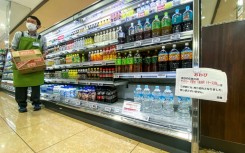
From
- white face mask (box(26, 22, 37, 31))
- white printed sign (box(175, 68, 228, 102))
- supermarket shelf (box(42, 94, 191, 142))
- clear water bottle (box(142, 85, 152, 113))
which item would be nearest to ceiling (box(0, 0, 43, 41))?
white face mask (box(26, 22, 37, 31))

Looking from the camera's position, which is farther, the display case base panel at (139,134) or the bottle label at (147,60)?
the bottle label at (147,60)

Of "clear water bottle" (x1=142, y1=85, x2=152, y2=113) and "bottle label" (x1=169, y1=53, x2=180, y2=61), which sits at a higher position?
"bottle label" (x1=169, y1=53, x2=180, y2=61)

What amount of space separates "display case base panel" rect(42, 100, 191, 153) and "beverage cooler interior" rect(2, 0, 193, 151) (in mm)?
65

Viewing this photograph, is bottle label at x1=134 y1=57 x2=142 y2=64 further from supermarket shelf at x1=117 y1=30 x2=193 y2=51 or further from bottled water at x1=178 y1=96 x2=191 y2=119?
bottled water at x1=178 y1=96 x2=191 y2=119

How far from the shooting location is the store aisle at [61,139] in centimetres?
131

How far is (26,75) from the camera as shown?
8.17 ft

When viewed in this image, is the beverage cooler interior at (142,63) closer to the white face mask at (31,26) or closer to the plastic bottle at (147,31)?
the plastic bottle at (147,31)

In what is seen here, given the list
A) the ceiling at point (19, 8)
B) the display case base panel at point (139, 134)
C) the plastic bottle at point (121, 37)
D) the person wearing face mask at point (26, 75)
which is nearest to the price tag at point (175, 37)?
the plastic bottle at point (121, 37)

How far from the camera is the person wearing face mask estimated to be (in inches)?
97.2

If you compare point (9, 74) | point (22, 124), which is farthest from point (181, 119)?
point (9, 74)

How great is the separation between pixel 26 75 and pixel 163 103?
239 cm

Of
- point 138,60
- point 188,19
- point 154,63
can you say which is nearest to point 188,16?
point 188,19

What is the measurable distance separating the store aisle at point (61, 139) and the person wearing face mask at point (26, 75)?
58 centimetres

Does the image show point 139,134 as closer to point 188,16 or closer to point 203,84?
point 203,84
